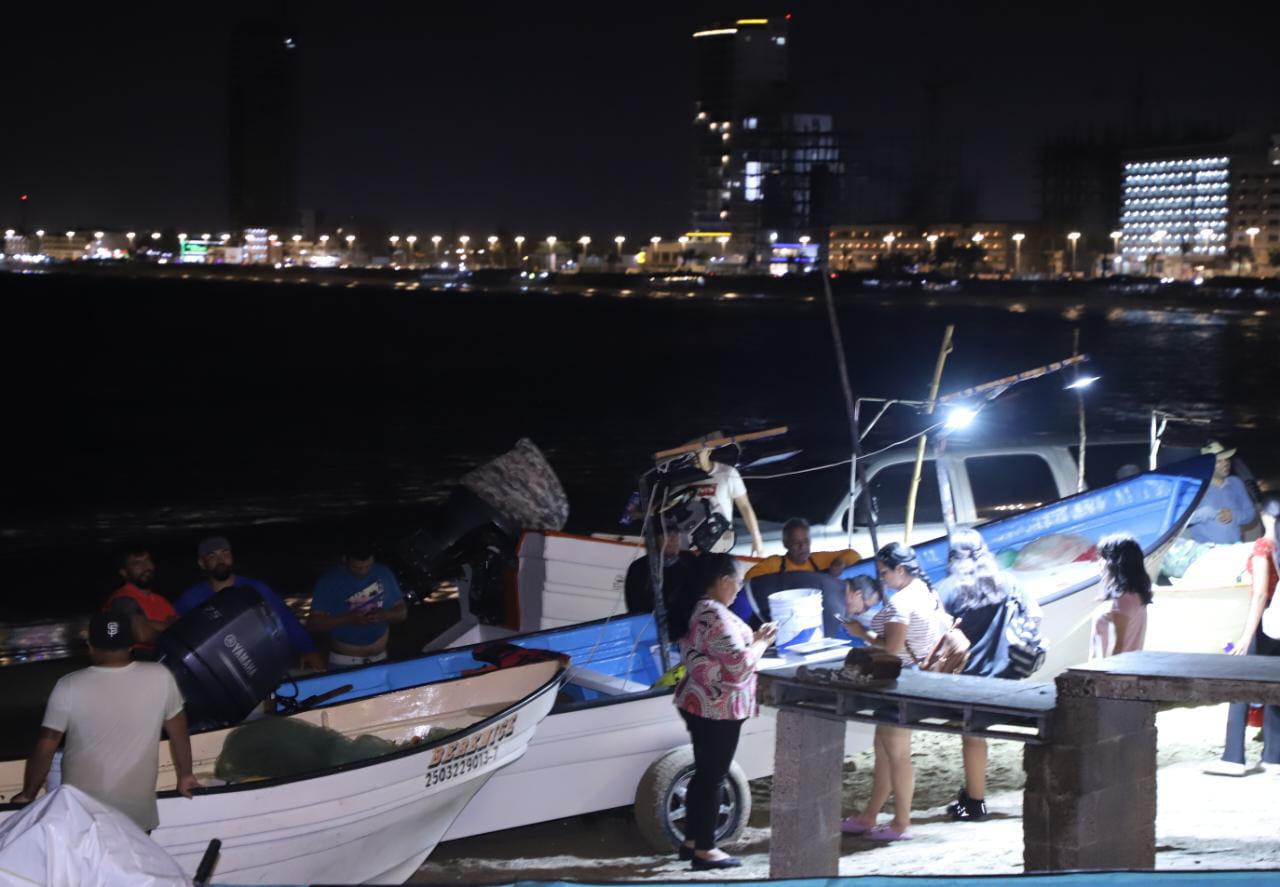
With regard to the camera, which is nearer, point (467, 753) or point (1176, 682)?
point (1176, 682)

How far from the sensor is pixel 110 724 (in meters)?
6.06

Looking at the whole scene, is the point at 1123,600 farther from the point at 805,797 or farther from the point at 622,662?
the point at 622,662

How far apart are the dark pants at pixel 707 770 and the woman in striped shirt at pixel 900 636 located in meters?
0.71

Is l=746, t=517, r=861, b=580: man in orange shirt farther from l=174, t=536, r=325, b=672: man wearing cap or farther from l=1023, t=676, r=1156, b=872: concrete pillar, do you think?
l=1023, t=676, r=1156, b=872: concrete pillar

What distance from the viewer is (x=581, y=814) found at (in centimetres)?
924

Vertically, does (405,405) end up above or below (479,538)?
below

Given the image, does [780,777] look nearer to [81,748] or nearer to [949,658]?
[949,658]

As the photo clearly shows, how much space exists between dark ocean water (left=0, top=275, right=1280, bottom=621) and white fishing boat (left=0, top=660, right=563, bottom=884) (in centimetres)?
412

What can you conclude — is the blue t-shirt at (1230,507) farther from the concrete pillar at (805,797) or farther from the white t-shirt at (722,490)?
the concrete pillar at (805,797)

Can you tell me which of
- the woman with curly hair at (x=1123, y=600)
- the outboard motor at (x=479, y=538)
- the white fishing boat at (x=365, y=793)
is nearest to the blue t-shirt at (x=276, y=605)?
the white fishing boat at (x=365, y=793)

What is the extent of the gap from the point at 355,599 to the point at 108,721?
13.9 ft

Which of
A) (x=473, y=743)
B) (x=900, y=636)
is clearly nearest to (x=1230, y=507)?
(x=900, y=636)

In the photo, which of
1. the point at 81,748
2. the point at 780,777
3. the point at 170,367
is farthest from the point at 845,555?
the point at 170,367

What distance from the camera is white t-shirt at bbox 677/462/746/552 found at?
1135 cm
